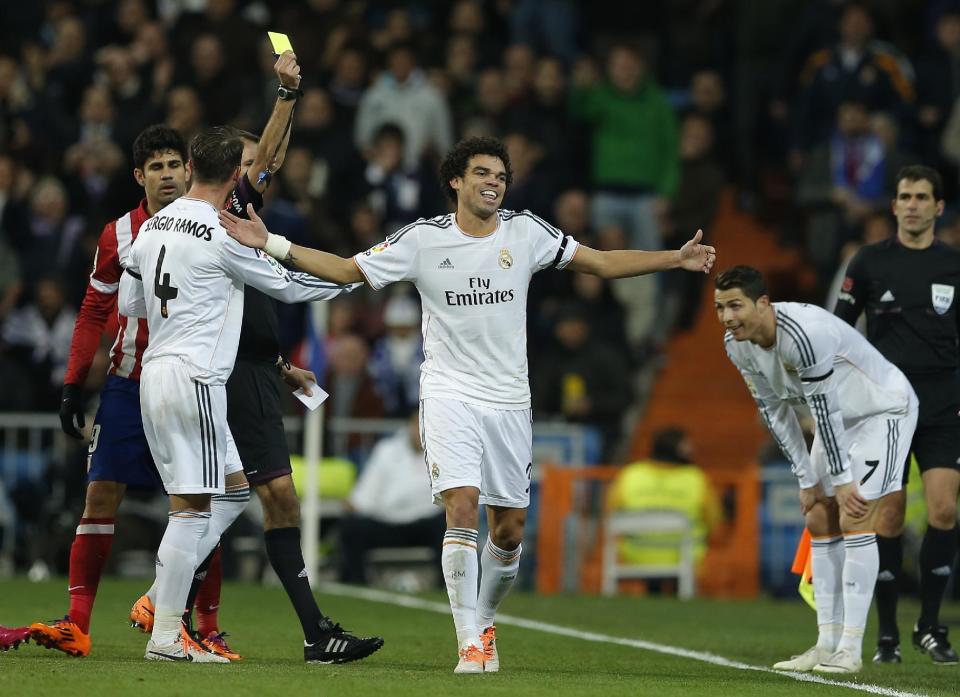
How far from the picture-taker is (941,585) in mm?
10336

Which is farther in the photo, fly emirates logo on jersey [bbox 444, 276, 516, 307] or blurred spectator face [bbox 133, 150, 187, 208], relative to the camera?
blurred spectator face [bbox 133, 150, 187, 208]

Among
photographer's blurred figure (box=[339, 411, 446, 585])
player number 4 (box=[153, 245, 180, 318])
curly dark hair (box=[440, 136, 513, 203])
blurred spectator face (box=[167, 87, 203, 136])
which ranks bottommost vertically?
photographer's blurred figure (box=[339, 411, 446, 585])

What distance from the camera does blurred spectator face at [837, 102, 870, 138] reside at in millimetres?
17344

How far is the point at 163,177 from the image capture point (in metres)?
9.16

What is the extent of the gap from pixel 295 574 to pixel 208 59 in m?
11.2

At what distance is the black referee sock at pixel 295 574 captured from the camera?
8.74 m

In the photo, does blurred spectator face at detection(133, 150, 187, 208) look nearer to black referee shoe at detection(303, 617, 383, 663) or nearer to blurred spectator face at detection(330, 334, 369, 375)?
black referee shoe at detection(303, 617, 383, 663)

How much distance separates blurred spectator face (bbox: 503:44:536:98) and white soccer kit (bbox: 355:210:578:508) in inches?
424

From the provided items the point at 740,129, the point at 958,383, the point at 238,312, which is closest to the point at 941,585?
the point at 958,383

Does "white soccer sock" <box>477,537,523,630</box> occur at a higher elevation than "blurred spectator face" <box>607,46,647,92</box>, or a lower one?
lower

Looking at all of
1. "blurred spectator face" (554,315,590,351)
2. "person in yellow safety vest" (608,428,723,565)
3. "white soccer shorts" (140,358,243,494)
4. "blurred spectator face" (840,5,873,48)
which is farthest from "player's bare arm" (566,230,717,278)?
"blurred spectator face" (840,5,873,48)

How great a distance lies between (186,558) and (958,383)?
4629 millimetres

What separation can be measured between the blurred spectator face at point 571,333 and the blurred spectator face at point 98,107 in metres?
5.18

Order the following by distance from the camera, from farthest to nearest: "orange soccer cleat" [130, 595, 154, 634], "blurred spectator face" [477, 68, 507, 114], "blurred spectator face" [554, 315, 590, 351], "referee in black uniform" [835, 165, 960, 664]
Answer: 1. "blurred spectator face" [477, 68, 507, 114]
2. "blurred spectator face" [554, 315, 590, 351]
3. "referee in black uniform" [835, 165, 960, 664]
4. "orange soccer cleat" [130, 595, 154, 634]
